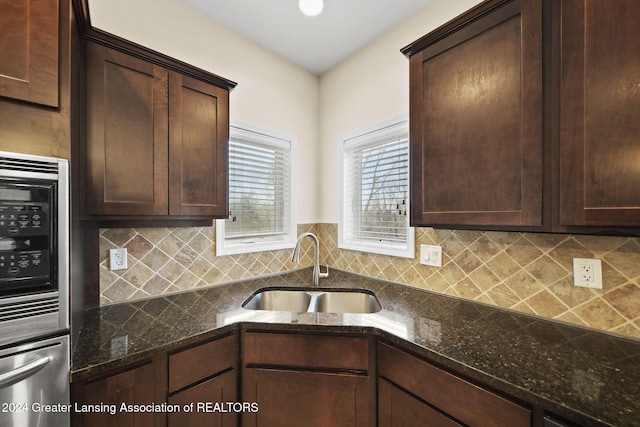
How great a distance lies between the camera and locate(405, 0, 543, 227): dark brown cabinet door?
1001mm

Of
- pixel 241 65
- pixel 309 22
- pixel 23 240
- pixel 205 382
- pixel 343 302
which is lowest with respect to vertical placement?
pixel 205 382

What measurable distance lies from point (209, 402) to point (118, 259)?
3.03 feet

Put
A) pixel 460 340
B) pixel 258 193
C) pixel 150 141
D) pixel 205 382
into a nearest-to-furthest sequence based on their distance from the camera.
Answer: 1. pixel 460 340
2. pixel 205 382
3. pixel 150 141
4. pixel 258 193

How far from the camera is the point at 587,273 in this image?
115 cm

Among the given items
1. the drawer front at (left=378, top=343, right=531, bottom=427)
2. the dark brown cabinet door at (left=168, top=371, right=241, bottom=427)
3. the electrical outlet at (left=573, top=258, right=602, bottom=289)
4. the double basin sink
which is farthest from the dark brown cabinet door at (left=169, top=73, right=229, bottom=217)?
the electrical outlet at (left=573, top=258, right=602, bottom=289)

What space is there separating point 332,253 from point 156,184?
1.54 meters

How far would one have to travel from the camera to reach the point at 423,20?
68.5 inches

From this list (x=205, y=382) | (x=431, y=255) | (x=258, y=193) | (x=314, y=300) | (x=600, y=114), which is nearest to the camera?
(x=600, y=114)

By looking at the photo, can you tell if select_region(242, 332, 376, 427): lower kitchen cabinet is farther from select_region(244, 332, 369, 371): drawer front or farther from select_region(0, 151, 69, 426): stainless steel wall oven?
select_region(0, 151, 69, 426): stainless steel wall oven

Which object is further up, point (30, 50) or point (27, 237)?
point (30, 50)

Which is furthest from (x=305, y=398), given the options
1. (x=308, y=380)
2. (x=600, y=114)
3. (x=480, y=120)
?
(x=600, y=114)

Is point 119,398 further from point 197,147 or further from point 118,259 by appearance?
point 197,147

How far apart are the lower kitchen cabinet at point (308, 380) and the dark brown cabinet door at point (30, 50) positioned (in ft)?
3.95

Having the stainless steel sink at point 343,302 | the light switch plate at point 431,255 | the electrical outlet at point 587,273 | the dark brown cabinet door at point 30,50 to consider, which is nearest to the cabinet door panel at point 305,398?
the stainless steel sink at point 343,302
